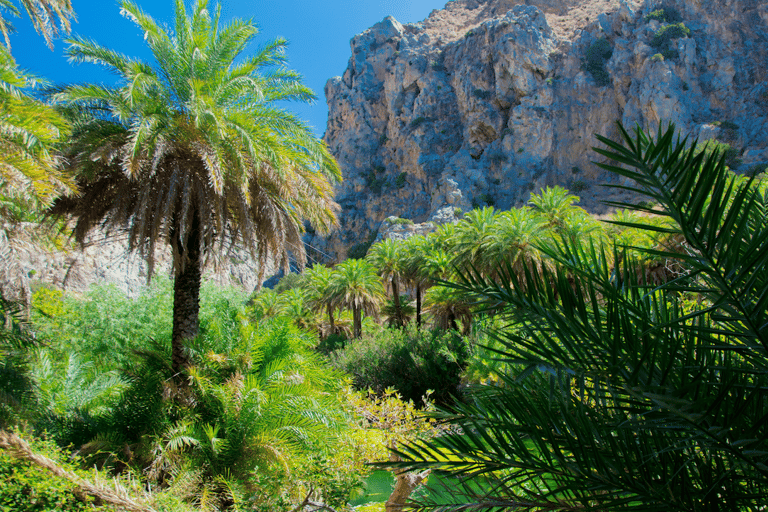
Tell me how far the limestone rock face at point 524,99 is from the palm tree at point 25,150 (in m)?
51.1

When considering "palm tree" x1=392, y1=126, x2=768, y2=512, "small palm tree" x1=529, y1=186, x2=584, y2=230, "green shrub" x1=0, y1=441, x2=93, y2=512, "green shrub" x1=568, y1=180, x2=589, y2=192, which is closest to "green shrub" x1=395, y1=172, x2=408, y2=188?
"green shrub" x1=568, y1=180, x2=589, y2=192

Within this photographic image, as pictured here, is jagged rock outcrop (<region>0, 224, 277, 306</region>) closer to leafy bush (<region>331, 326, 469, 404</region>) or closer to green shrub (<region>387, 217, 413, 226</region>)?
leafy bush (<region>331, 326, 469, 404</region>)

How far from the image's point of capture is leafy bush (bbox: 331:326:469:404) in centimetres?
2114

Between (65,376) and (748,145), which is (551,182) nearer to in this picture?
(748,145)

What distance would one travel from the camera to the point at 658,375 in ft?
6.14

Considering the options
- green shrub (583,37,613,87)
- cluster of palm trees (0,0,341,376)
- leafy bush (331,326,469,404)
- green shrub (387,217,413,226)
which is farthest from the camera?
green shrub (583,37,613,87)

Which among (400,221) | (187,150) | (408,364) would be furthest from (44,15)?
(400,221)

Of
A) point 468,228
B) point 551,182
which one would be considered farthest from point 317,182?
point 551,182

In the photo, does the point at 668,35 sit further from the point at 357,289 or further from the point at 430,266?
the point at 357,289

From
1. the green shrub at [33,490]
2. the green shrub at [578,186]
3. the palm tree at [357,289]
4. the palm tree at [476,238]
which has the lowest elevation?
the green shrub at [33,490]

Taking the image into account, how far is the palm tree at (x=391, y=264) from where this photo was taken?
2903 centimetres

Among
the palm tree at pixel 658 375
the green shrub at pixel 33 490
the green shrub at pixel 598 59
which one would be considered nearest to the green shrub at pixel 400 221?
the green shrub at pixel 598 59

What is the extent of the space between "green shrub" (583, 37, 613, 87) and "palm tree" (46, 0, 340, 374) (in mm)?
62502

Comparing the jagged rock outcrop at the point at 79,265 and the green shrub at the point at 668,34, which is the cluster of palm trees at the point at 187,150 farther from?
the green shrub at the point at 668,34
